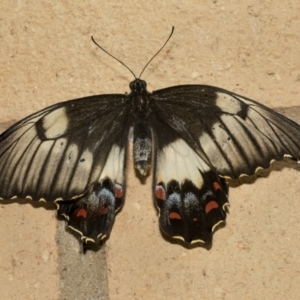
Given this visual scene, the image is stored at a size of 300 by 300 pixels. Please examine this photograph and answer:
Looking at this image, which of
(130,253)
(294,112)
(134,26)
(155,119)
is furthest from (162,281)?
(134,26)

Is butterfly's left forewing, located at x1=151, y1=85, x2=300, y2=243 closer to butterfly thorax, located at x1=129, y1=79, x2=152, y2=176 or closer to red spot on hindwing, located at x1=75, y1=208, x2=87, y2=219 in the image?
butterfly thorax, located at x1=129, y1=79, x2=152, y2=176

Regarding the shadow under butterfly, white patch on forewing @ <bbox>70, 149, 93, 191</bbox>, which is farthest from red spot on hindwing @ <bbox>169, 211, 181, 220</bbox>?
white patch on forewing @ <bbox>70, 149, 93, 191</bbox>

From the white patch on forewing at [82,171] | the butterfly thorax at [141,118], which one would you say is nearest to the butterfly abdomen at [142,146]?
the butterfly thorax at [141,118]

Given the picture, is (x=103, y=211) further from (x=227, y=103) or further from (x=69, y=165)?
(x=227, y=103)

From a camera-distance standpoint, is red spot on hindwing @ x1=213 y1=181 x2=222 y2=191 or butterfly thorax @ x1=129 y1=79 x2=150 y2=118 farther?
butterfly thorax @ x1=129 y1=79 x2=150 y2=118

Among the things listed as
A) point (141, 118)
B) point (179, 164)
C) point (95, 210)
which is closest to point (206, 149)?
point (179, 164)

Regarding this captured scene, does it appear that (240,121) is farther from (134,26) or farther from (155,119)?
(134,26)

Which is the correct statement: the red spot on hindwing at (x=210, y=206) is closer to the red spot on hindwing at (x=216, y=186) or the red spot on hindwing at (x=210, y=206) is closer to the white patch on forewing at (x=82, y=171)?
the red spot on hindwing at (x=216, y=186)
